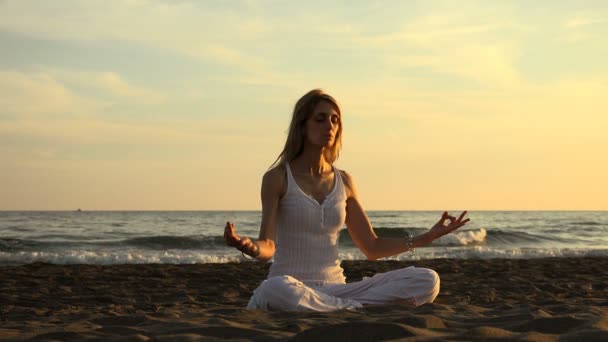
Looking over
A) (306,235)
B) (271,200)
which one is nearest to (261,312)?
(306,235)

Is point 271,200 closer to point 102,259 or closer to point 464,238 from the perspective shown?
point 102,259

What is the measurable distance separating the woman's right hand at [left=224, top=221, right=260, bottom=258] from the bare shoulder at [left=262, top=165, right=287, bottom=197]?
595mm

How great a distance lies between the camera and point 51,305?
279 inches

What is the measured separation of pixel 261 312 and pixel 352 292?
26.7 inches

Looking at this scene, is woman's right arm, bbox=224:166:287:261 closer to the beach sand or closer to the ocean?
the beach sand

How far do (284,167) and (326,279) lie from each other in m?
0.82

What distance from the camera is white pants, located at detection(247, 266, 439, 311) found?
15.3 ft

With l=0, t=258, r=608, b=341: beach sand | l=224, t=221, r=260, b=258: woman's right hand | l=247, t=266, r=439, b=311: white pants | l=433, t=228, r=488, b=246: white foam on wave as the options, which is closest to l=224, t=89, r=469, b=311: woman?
l=247, t=266, r=439, b=311: white pants

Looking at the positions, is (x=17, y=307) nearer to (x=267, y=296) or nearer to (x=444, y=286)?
(x=267, y=296)

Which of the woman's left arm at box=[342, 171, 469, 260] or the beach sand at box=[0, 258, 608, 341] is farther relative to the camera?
the woman's left arm at box=[342, 171, 469, 260]

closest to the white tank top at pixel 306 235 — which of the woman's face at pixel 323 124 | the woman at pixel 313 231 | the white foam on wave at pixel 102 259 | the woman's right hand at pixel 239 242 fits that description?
the woman at pixel 313 231

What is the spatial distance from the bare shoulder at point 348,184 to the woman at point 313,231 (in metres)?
0.09

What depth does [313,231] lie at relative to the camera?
4.81 meters

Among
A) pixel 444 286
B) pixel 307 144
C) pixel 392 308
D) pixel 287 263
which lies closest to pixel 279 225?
pixel 287 263
